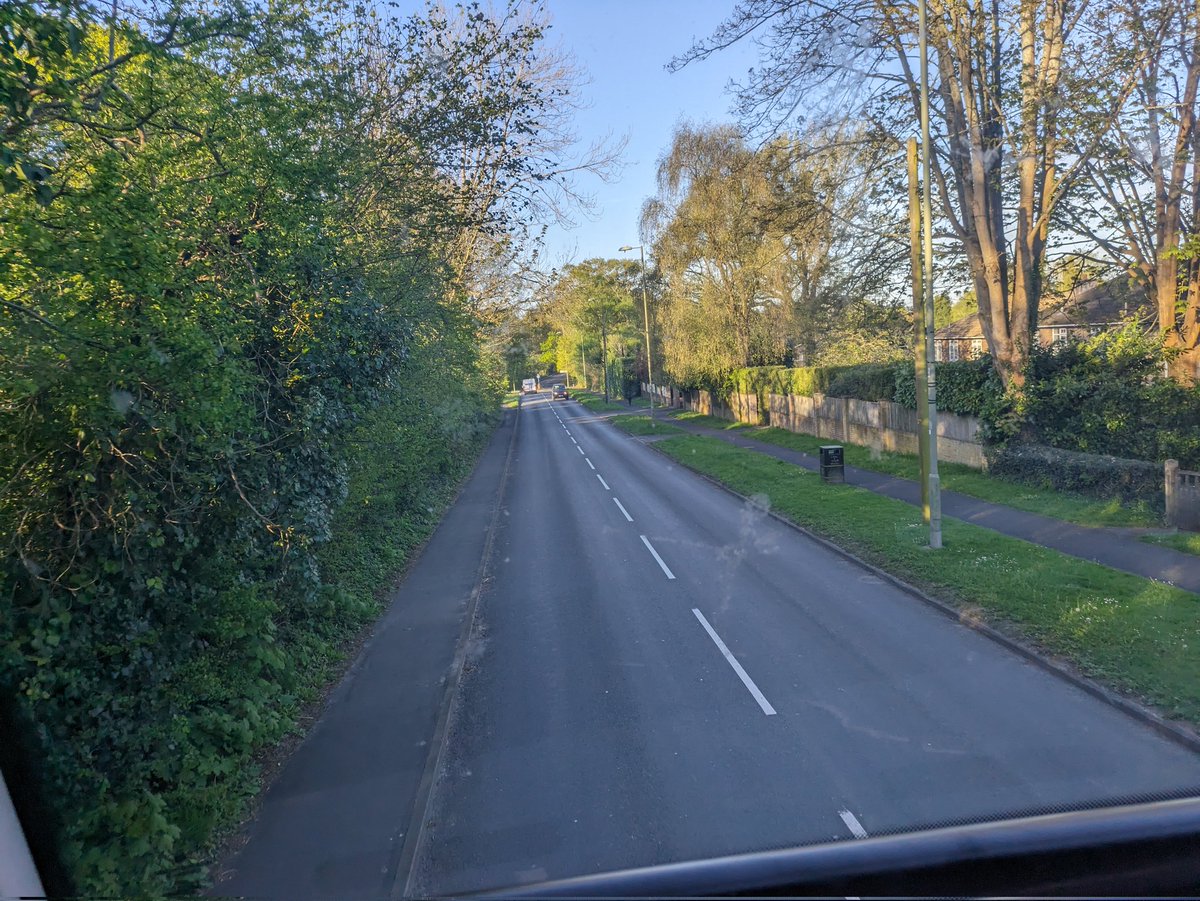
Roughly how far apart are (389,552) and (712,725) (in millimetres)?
8701

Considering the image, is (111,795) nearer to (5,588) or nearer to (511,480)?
(5,588)

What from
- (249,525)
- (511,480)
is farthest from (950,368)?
(249,525)

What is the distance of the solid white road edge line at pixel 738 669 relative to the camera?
7.62 m

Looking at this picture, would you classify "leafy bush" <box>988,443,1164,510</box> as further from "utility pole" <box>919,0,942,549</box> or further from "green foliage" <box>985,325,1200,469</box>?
"utility pole" <box>919,0,942,549</box>

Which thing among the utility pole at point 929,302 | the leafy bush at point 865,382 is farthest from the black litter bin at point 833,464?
the utility pole at point 929,302

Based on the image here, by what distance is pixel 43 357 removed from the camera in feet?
15.1

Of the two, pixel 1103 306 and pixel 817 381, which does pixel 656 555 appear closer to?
pixel 817 381

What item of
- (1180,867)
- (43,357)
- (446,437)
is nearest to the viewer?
(1180,867)

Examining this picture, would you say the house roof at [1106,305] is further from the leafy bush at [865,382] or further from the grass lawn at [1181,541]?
the grass lawn at [1181,541]

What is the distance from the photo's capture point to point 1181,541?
12234 millimetres

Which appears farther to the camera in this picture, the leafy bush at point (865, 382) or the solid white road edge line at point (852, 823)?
the leafy bush at point (865, 382)

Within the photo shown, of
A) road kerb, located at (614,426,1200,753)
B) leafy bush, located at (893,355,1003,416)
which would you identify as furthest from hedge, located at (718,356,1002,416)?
road kerb, located at (614,426,1200,753)

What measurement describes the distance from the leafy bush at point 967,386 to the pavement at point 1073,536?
2674 millimetres

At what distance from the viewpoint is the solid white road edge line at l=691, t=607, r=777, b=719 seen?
762 centimetres
